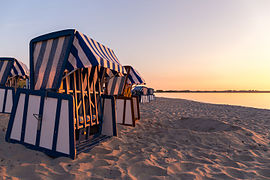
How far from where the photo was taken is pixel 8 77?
30.7 feet

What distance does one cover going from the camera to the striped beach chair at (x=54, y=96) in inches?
141

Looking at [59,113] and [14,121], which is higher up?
[59,113]

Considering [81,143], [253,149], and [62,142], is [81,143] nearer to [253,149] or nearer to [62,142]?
[62,142]

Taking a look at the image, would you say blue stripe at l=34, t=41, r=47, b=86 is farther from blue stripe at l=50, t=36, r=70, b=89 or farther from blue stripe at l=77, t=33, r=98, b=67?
blue stripe at l=77, t=33, r=98, b=67

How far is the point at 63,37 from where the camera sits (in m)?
4.00

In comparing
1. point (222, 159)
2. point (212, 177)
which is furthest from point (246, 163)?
point (212, 177)

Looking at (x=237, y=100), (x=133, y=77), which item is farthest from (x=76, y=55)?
(x=237, y=100)

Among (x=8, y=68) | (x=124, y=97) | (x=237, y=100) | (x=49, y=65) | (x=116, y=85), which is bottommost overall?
(x=237, y=100)

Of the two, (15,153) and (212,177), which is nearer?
(212,177)

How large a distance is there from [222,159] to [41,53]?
5.20m

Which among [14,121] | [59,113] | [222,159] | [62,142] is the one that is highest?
[59,113]

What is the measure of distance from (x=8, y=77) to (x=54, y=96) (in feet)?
25.7

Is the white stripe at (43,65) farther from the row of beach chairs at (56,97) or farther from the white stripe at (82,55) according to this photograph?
the white stripe at (82,55)

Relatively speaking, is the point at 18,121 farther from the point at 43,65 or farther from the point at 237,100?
the point at 237,100
